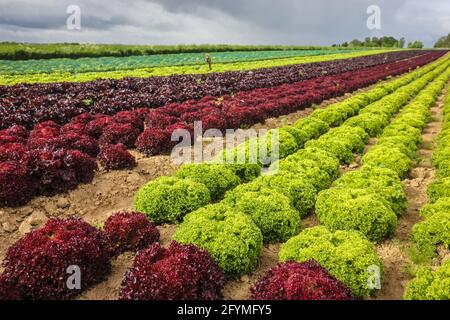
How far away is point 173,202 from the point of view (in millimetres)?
8602

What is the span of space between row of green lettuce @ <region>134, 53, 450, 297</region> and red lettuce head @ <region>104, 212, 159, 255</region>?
0.55 m

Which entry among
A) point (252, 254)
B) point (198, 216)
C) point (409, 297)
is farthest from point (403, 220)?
point (198, 216)

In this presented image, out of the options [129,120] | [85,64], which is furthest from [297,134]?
[85,64]

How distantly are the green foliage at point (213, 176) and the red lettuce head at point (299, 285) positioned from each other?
163 inches

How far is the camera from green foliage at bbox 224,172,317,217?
358 inches

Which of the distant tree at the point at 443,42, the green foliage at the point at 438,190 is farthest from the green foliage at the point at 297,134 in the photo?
the distant tree at the point at 443,42

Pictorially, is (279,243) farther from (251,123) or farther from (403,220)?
(251,123)

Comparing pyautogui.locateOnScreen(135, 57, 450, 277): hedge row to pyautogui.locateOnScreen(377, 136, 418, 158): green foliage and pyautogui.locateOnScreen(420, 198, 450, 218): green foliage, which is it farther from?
A: pyautogui.locateOnScreen(420, 198, 450, 218): green foliage

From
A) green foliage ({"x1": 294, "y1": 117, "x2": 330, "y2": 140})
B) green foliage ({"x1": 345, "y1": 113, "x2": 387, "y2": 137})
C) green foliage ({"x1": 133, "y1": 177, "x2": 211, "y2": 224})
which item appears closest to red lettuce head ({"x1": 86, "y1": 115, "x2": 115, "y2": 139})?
green foliage ({"x1": 133, "y1": 177, "x2": 211, "y2": 224})

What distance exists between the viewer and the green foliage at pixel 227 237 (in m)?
6.67

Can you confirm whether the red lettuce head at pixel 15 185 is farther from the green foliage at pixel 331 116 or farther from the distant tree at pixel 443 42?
the distant tree at pixel 443 42

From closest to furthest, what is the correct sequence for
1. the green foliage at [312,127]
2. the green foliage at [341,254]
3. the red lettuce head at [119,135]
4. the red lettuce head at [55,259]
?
the red lettuce head at [55,259] → the green foliage at [341,254] → the red lettuce head at [119,135] → the green foliage at [312,127]
